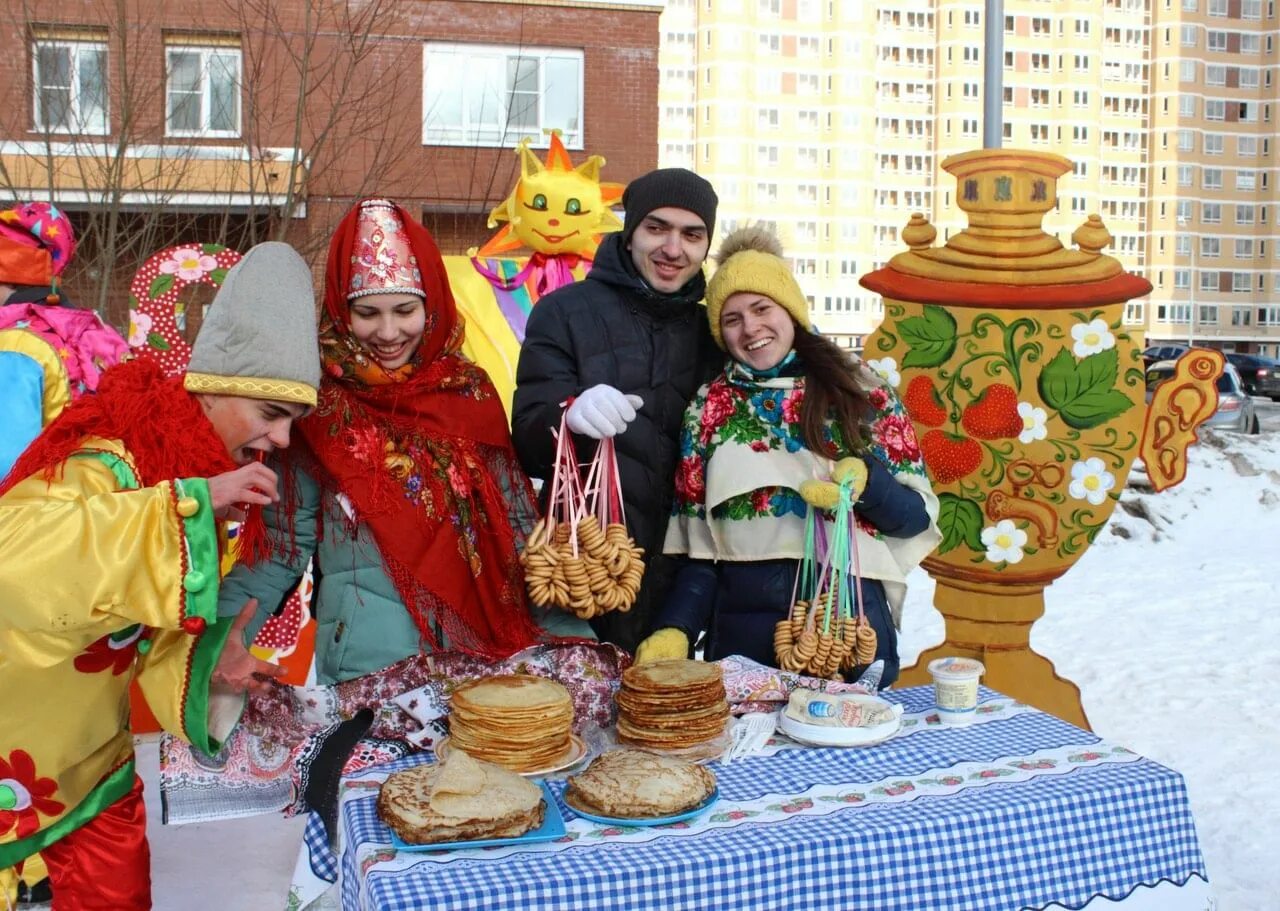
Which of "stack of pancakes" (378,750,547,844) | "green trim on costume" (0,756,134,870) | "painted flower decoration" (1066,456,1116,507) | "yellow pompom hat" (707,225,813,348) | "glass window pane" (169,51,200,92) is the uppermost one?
"glass window pane" (169,51,200,92)

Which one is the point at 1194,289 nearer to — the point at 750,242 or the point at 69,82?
the point at 69,82

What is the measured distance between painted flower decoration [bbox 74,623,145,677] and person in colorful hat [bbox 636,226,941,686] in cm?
113

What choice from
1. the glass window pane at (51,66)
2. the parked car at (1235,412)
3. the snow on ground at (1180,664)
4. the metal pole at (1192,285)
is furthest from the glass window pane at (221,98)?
the metal pole at (1192,285)

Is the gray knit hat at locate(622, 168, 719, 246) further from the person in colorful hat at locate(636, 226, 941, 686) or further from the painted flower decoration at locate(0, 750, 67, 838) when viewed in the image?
the painted flower decoration at locate(0, 750, 67, 838)

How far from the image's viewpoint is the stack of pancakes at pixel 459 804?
5.91ft

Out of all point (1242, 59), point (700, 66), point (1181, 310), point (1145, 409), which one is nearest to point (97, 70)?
point (1145, 409)

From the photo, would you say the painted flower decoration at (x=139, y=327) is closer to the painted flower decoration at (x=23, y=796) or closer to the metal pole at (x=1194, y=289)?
the painted flower decoration at (x=23, y=796)

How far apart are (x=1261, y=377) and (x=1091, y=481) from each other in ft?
88.0

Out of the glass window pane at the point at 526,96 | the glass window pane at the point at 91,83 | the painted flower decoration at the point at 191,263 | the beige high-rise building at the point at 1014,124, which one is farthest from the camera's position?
the beige high-rise building at the point at 1014,124

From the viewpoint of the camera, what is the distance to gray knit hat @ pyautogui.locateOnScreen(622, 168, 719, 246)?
2.85m

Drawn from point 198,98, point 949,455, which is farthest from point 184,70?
point 949,455

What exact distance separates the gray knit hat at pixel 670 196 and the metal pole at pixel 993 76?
160cm

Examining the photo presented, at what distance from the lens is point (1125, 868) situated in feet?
6.81

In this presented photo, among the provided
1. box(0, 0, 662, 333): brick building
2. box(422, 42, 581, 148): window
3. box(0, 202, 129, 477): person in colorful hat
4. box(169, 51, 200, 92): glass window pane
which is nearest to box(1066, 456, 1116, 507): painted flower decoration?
box(0, 202, 129, 477): person in colorful hat
